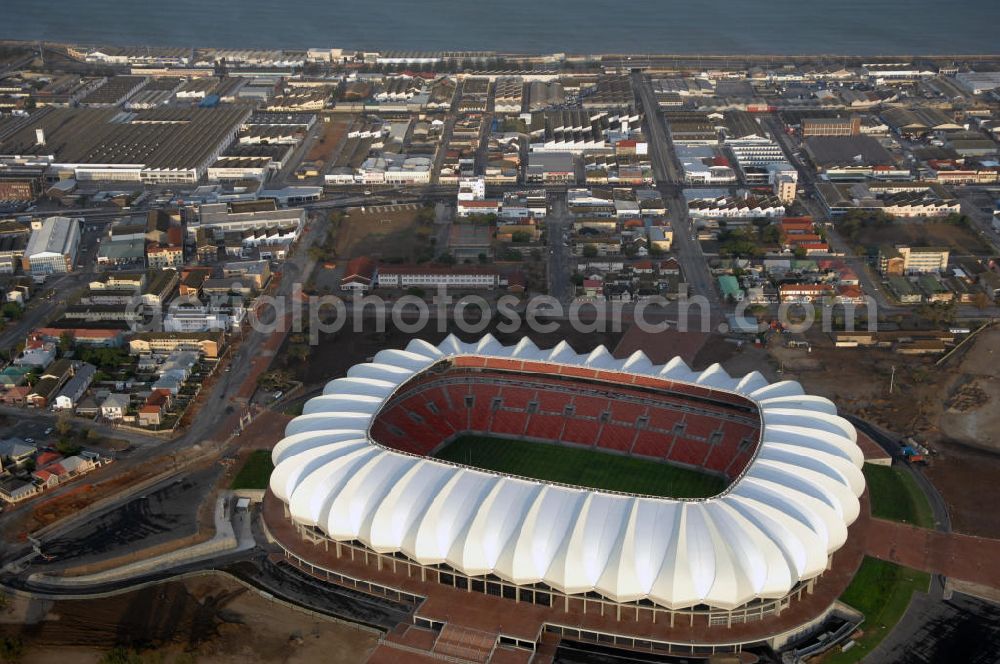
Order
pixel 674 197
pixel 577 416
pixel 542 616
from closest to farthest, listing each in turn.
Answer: pixel 542 616 < pixel 577 416 < pixel 674 197

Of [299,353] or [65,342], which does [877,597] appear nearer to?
[299,353]

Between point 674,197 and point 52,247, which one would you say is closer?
point 52,247

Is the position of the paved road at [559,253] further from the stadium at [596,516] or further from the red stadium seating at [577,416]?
the stadium at [596,516]

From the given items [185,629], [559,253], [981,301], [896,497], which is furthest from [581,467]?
[981,301]

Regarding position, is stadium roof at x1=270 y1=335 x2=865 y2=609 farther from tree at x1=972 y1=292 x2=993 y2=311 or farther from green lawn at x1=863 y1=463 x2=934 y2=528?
tree at x1=972 y1=292 x2=993 y2=311

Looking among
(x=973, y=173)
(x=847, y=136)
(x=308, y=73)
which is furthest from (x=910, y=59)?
(x=308, y=73)

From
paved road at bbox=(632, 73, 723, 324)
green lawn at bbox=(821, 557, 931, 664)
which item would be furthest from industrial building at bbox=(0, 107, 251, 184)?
green lawn at bbox=(821, 557, 931, 664)

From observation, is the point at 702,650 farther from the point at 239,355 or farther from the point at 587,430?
the point at 239,355
